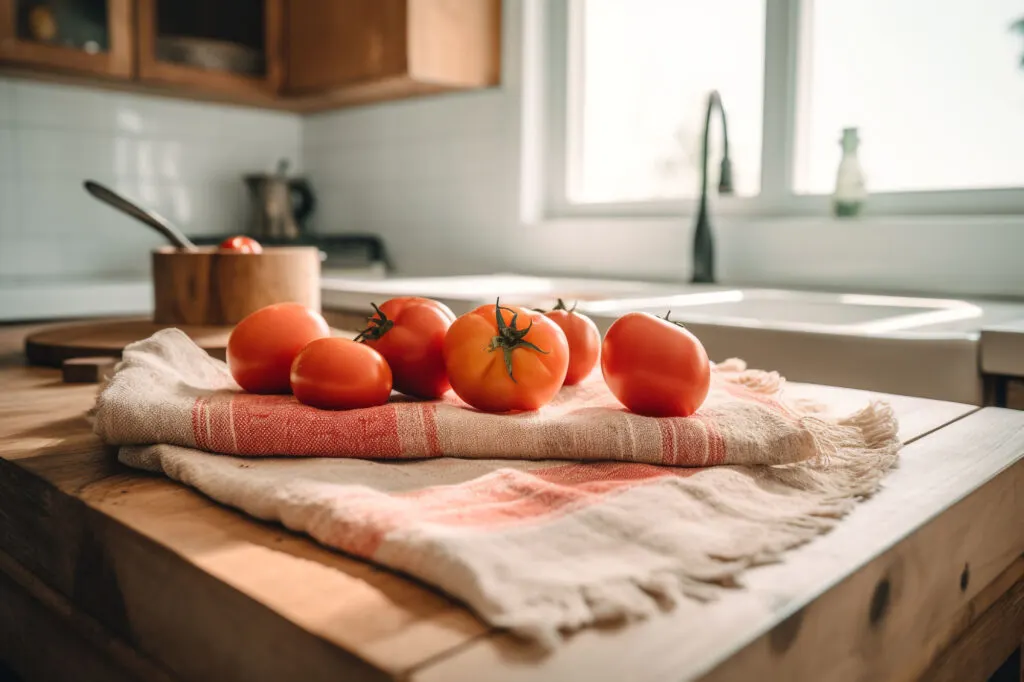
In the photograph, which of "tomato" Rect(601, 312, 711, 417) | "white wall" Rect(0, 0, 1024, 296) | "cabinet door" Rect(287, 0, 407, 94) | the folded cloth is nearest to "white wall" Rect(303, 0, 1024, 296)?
"white wall" Rect(0, 0, 1024, 296)

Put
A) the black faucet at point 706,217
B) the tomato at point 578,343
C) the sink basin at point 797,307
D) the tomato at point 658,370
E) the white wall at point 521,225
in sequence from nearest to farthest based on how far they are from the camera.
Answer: the tomato at point 658,370, the tomato at point 578,343, the sink basin at point 797,307, the white wall at point 521,225, the black faucet at point 706,217

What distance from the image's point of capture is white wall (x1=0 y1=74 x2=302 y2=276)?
8.11 ft

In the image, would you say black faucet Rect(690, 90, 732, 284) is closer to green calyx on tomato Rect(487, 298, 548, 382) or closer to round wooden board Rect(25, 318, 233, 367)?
round wooden board Rect(25, 318, 233, 367)

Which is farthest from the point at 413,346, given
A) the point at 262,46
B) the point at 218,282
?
the point at 262,46

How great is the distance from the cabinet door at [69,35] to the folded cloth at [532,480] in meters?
1.92

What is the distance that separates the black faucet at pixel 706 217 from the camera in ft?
6.10

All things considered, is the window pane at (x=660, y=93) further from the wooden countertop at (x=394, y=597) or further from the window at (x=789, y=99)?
the wooden countertop at (x=394, y=597)

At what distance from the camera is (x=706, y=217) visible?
6.36ft

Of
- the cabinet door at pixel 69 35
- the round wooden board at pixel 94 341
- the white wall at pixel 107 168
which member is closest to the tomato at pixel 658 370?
the round wooden board at pixel 94 341

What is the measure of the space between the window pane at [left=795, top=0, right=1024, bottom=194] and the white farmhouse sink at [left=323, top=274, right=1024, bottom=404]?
0.35 metres

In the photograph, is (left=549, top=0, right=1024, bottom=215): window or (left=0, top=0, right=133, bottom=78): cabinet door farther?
(left=0, top=0, right=133, bottom=78): cabinet door

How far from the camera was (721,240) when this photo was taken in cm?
202

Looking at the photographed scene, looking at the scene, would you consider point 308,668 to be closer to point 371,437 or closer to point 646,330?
point 371,437

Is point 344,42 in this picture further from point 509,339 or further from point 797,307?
point 509,339
